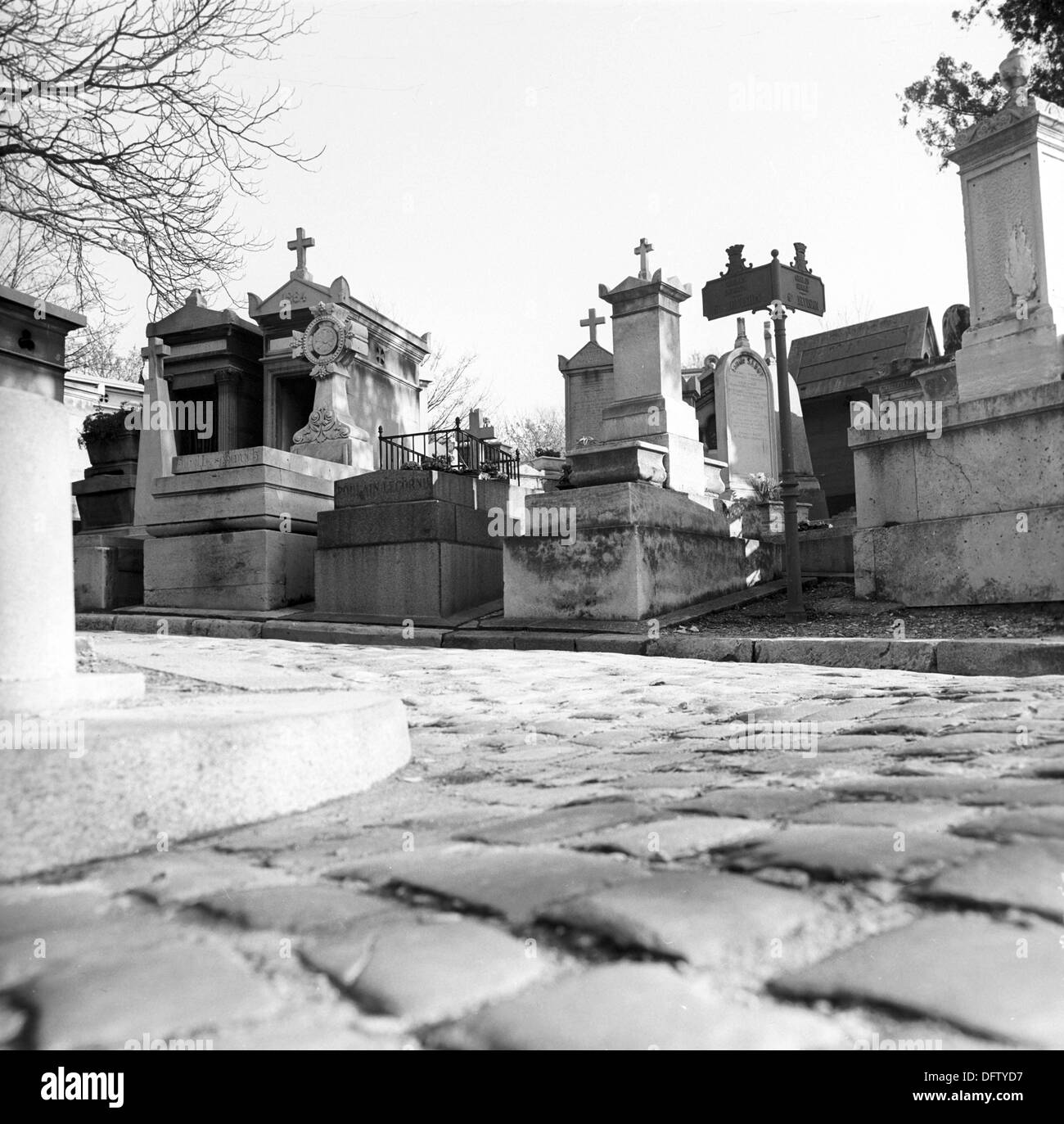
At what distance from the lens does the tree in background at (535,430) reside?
46781 mm

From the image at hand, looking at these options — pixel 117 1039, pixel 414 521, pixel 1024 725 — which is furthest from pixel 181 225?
pixel 117 1039

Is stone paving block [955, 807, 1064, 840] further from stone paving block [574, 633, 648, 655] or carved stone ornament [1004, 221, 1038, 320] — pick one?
carved stone ornament [1004, 221, 1038, 320]

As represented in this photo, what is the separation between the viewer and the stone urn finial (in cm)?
815

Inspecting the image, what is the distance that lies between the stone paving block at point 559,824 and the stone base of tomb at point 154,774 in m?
0.58

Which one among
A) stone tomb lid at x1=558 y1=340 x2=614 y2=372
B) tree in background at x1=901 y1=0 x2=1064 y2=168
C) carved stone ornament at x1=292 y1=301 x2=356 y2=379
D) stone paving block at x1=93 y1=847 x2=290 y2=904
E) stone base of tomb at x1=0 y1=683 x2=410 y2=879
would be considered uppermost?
tree in background at x1=901 y1=0 x2=1064 y2=168

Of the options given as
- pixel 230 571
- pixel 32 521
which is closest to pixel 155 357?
pixel 230 571

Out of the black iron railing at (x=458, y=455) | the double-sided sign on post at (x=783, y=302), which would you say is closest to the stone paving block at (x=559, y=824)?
the double-sided sign on post at (x=783, y=302)

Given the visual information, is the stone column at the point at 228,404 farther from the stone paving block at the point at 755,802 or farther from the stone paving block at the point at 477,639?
the stone paving block at the point at 755,802

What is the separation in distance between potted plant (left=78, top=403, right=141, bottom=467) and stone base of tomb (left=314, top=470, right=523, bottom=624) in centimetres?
764

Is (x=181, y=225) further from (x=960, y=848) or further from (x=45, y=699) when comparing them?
(x=960, y=848)

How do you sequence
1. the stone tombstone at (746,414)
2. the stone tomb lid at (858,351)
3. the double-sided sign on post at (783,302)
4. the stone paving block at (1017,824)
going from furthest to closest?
the stone tomb lid at (858,351)
the stone tombstone at (746,414)
the double-sided sign on post at (783,302)
the stone paving block at (1017,824)

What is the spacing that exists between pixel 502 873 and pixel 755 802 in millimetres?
760

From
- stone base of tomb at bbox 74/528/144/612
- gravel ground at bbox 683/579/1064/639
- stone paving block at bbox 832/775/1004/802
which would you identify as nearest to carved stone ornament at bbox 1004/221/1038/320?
gravel ground at bbox 683/579/1064/639
